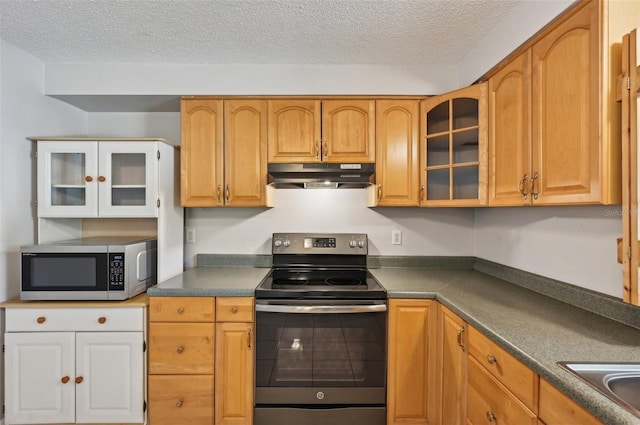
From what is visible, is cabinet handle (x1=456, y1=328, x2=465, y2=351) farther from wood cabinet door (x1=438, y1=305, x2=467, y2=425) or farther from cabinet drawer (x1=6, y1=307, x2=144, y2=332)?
cabinet drawer (x1=6, y1=307, x2=144, y2=332)

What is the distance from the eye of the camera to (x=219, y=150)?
206 cm

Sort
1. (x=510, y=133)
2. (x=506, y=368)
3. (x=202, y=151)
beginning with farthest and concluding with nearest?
(x=202, y=151) < (x=510, y=133) < (x=506, y=368)

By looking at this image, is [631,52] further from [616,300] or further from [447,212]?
[447,212]

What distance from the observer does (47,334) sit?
1.72 m

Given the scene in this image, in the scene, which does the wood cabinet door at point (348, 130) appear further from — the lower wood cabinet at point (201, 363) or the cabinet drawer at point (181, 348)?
the cabinet drawer at point (181, 348)

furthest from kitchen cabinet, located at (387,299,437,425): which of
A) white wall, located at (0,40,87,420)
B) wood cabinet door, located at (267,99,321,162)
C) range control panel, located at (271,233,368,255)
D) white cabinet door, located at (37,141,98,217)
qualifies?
white wall, located at (0,40,87,420)

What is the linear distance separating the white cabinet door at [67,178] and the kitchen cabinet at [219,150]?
21.2 inches

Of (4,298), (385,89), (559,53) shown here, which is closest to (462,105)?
(385,89)

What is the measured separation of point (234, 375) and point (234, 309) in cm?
39

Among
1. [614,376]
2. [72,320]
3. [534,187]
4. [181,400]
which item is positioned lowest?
[181,400]

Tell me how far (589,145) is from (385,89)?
4.24 ft

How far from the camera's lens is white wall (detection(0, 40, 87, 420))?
1771 millimetres

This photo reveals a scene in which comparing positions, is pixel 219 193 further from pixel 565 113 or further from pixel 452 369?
pixel 565 113

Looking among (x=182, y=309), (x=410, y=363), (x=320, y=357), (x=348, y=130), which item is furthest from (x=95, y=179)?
(x=410, y=363)
